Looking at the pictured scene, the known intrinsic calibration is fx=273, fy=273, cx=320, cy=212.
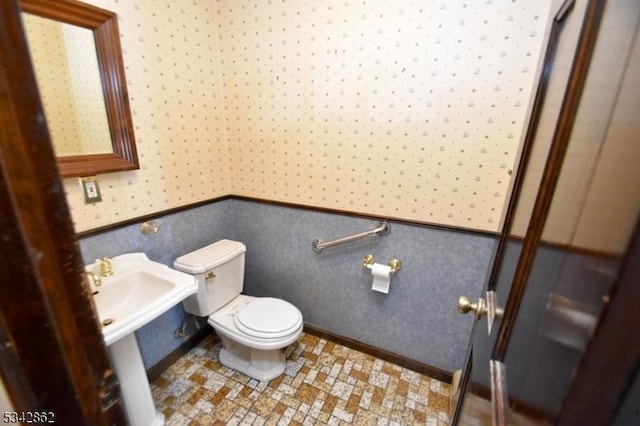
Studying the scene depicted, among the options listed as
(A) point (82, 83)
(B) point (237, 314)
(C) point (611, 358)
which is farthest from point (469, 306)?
(A) point (82, 83)

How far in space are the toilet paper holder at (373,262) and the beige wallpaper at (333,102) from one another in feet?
0.90

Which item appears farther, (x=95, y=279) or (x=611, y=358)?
(x=95, y=279)

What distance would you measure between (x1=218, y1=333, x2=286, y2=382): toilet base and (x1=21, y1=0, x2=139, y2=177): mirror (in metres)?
1.18

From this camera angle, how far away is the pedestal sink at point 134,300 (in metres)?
1.19

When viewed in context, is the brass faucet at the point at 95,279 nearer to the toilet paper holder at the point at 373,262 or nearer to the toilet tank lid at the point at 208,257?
the toilet tank lid at the point at 208,257

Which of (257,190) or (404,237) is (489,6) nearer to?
(404,237)

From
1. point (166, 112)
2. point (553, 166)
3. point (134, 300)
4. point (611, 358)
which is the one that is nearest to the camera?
point (611, 358)

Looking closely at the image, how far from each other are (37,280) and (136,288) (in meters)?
1.25

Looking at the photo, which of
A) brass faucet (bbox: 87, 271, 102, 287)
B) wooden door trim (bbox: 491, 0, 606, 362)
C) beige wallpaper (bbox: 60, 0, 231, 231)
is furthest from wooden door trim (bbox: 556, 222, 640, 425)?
beige wallpaper (bbox: 60, 0, 231, 231)

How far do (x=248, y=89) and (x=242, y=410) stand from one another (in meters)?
1.86

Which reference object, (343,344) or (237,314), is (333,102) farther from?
(343,344)

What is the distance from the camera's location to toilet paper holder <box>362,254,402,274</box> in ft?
5.17

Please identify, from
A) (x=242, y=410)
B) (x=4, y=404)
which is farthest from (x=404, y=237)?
(x=4, y=404)

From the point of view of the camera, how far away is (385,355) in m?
1.78
